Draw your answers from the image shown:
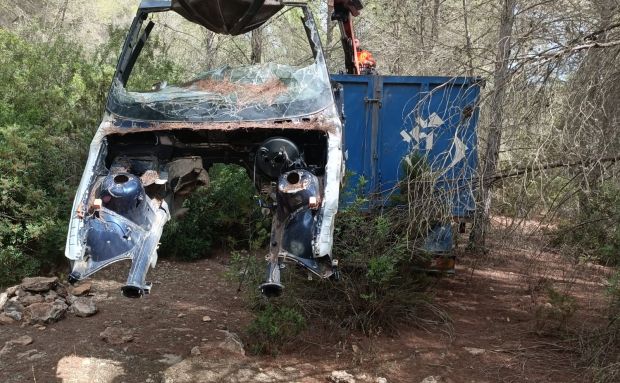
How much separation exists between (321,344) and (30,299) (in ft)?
10.9

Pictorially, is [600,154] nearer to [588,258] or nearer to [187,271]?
[588,258]

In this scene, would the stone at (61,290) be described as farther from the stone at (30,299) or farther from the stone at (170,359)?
the stone at (170,359)

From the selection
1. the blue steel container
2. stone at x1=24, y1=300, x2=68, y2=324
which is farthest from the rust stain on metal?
stone at x1=24, y1=300, x2=68, y2=324

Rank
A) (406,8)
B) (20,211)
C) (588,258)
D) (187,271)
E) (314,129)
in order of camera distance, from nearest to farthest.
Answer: (314,129) → (588,258) → (20,211) → (187,271) → (406,8)

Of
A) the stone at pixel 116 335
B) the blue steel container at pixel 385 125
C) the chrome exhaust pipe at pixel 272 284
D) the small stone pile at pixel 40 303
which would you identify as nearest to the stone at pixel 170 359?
the stone at pixel 116 335

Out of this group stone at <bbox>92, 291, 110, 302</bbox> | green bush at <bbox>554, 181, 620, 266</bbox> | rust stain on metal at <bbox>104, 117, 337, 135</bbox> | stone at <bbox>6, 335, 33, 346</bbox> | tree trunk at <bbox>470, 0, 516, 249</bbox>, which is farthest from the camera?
stone at <bbox>92, 291, 110, 302</bbox>

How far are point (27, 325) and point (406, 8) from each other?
10197 mm

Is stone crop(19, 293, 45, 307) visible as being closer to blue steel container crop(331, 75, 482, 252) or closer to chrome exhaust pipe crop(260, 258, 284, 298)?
blue steel container crop(331, 75, 482, 252)

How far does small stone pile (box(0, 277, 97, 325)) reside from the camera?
20.4 feet

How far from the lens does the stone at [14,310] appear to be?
6.26m

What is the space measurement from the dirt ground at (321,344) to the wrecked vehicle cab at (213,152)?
5.05ft

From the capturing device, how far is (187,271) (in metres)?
8.84

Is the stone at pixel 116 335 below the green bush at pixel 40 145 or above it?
below

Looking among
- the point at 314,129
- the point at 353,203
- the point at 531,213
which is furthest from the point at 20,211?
the point at 531,213
